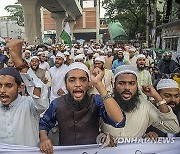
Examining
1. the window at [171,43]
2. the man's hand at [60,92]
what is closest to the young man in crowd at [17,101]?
the man's hand at [60,92]

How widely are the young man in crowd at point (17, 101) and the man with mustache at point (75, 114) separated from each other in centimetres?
13

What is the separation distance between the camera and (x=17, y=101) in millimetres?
2539

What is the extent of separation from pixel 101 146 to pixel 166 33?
49.7 ft

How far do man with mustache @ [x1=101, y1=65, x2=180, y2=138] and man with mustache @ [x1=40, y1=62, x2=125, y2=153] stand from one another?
153 millimetres

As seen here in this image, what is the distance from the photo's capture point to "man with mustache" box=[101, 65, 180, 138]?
254 centimetres

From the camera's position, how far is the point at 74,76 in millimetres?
2482

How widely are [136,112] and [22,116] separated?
0.97 m

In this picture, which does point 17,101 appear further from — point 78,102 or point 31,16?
point 31,16

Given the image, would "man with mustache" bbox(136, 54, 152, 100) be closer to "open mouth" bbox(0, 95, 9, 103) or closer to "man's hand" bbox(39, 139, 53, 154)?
"man's hand" bbox(39, 139, 53, 154)

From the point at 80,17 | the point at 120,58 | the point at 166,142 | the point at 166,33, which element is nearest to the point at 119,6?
the point at 166,33

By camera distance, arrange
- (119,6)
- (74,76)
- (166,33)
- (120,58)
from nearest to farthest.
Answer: (74,76), (120,58), (166,33), (119,6)

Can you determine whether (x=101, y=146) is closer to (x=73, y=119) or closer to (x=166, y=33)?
(x=73, y=119)

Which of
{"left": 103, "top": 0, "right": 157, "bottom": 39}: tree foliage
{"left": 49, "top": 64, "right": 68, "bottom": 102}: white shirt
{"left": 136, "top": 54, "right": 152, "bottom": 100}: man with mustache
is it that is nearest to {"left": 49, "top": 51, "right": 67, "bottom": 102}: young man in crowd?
{"left": 49, "top": 64, "right": 68, "bottom": 102}: white shirt

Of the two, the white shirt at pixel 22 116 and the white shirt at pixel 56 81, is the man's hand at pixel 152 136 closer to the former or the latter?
the white shirt at pixel 22 116
